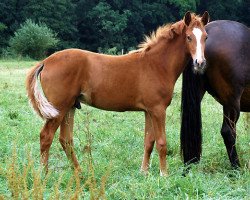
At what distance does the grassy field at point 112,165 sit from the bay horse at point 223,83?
0.30 metres

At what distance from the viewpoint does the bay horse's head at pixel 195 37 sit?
15.5 ft

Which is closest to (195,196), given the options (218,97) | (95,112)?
(218,97)

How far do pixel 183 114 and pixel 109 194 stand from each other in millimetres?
1868

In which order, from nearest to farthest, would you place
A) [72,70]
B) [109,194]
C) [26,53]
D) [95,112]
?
1. [109,194]
2. [72,70]
3. [95,112]
4. [26,53]

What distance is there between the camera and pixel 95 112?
368 inches

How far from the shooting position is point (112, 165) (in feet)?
16.5

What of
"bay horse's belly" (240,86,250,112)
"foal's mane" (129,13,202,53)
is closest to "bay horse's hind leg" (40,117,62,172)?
"foal's mane" (129,13,202,53)

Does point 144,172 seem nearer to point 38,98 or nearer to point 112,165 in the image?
point 112,165

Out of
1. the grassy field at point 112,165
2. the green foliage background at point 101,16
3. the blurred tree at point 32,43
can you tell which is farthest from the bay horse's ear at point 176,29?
the green foliage background at point 101,16

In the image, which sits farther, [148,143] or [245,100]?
[245,100]

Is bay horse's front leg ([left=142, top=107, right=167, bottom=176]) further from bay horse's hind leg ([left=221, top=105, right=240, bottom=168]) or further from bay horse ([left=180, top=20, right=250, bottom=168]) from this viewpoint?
bay horse's hind leg ([left=221, top=105, right=240, bottom=168])

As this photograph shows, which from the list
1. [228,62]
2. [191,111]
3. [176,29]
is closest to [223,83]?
[228,62]

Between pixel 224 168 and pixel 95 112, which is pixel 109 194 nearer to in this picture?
pixel 224 168

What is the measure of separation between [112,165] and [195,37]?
5.63 ft
